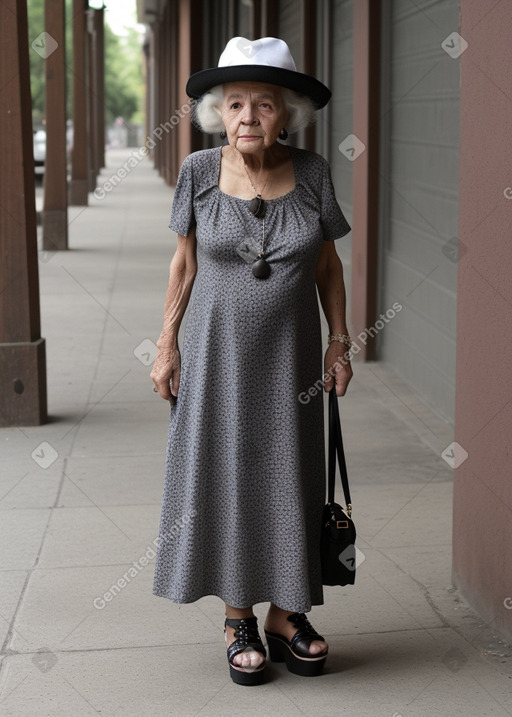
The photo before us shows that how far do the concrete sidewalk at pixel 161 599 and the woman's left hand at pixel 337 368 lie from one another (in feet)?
3.11

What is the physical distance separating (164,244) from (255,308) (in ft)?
48.1

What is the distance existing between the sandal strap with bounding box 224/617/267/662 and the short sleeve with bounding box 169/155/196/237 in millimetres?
1270

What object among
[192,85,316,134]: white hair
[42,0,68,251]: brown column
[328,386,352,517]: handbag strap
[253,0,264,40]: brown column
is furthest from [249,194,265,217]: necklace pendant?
[42,0,68,251]: brown column

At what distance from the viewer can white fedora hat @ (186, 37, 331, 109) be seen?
3.79 metres

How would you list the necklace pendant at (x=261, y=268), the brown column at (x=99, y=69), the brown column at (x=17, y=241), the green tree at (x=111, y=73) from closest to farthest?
the necklace pendant at (x=261, y=268) → the brown column at (x=17, y=241) → the brown column at (x=99, y=69) → the green tree at (x=111, y=73)

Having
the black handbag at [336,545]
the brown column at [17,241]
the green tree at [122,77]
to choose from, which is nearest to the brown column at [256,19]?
the brown column at [17,241]

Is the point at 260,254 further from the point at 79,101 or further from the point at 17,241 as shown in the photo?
the point at 79,101

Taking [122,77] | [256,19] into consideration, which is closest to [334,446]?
[256,19]

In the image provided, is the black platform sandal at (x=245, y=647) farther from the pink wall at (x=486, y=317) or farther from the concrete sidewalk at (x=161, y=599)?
the pink wall at (x=486, y=317)

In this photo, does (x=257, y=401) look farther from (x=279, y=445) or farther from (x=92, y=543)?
(x=92, y=543)

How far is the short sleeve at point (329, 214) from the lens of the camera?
13.2 feet

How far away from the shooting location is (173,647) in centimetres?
440

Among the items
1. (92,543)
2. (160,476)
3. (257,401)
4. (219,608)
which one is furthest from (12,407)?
(257,401)

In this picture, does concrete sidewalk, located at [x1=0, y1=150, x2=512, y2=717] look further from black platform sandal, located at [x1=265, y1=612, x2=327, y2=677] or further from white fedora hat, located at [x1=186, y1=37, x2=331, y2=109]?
white fedora hat, located at [x1=186, y1=37, x2=331, y2=109]
